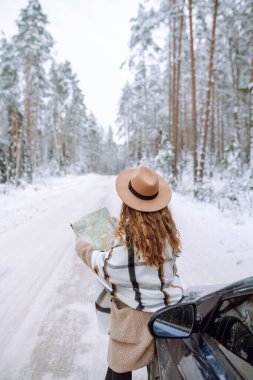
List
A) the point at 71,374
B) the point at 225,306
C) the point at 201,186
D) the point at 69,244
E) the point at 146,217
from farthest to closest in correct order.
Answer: the point at 201,186
the point at 69,244
the point at 71,374
the point at 146,217
the point at 225,306

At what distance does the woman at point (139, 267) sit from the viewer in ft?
6.03

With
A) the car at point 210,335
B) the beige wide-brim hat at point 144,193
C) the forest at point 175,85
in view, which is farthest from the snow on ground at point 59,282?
Result: the forest at point 175,85

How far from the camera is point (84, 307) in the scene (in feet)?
13.6

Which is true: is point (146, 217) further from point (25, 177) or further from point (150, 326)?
point (25, 177)

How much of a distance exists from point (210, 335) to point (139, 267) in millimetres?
530

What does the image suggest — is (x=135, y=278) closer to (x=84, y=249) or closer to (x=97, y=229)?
(x=84, y=249)

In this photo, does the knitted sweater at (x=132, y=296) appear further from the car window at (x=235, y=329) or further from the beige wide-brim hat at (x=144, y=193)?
the car window at (x=235, y=329)

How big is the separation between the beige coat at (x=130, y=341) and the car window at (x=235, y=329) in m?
0.46

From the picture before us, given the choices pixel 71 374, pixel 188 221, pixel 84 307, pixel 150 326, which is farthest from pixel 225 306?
pixel 188 221

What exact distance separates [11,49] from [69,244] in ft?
Answer: 77.5

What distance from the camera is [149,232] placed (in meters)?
1.85

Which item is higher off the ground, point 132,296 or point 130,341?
point 132,296

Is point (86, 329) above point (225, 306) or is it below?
below

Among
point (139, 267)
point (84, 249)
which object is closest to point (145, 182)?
point (139, 267)
